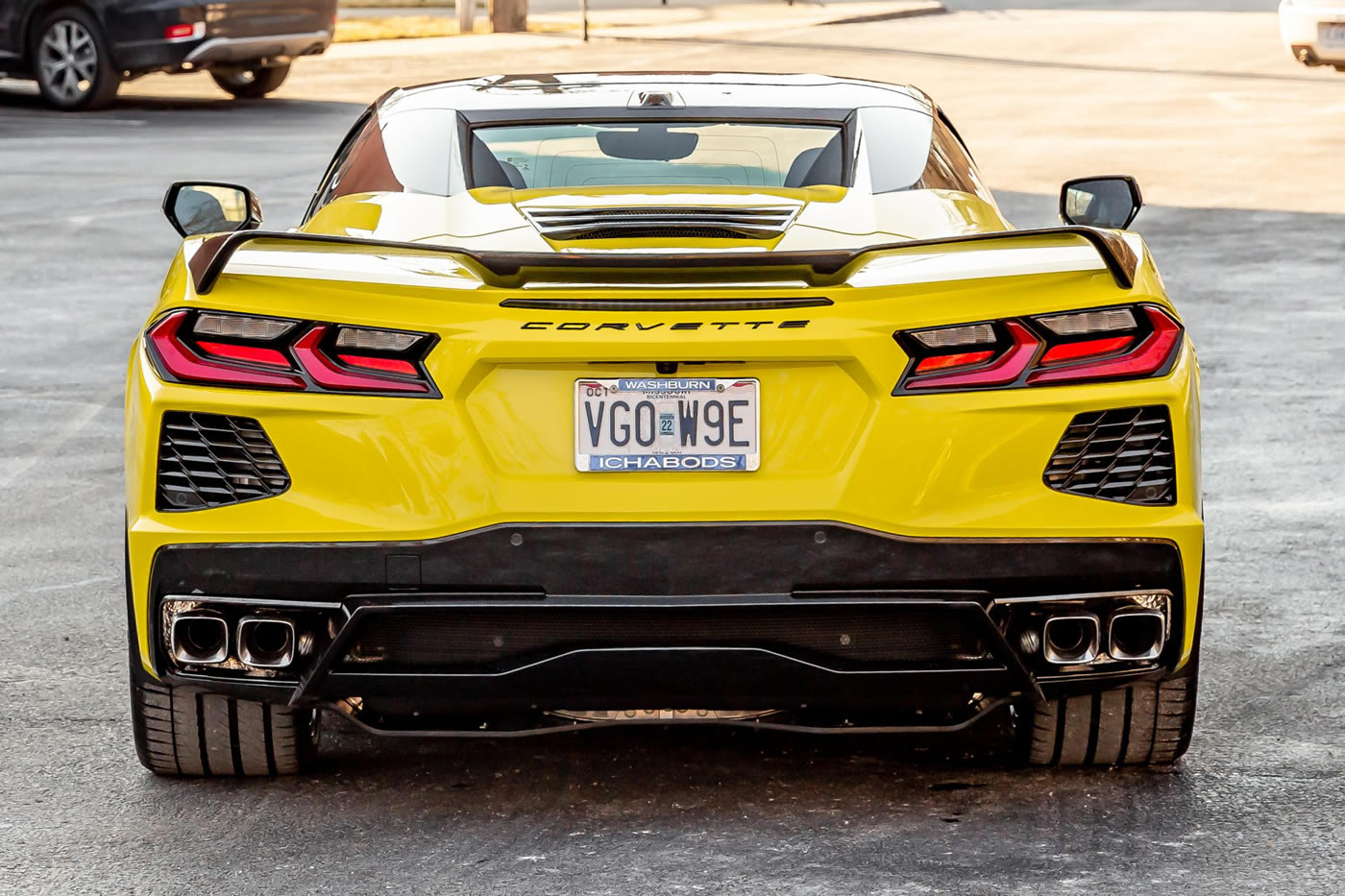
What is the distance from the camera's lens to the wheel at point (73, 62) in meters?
19.9

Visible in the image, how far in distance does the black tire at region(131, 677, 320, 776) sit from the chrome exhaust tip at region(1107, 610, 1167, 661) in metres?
1.65

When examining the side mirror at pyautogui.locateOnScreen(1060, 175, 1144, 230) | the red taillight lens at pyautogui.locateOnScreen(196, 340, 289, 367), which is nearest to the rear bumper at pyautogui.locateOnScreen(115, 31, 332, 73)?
the side mirror at pyautogui.locateOnScreen(1060, 175, 1144, 230)

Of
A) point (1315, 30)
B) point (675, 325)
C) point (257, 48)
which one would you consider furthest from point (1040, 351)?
point (1315, 30)

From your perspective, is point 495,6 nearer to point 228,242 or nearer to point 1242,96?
point 1242,96

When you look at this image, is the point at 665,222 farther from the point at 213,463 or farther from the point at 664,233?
the point at 213,463

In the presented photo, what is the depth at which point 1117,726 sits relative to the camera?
4.46 meters

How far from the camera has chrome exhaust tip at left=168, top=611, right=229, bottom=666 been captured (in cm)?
412

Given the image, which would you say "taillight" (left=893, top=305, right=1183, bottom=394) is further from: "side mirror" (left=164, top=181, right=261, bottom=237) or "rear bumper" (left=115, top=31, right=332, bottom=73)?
"rear bumper" (left=115, top=31, right=332, bottom=73)

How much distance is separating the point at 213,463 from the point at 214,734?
686 millimetres

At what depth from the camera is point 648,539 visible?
12.8 ft

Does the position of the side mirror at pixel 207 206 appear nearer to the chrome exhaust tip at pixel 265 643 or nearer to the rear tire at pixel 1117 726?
the chrome exhaust tip at pixel 265 643

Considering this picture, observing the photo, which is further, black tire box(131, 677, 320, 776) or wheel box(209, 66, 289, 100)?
wheel box(209, 66, 289, 100)

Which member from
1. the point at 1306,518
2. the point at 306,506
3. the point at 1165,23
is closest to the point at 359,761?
the point at 306,506

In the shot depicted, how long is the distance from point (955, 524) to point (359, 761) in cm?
151
